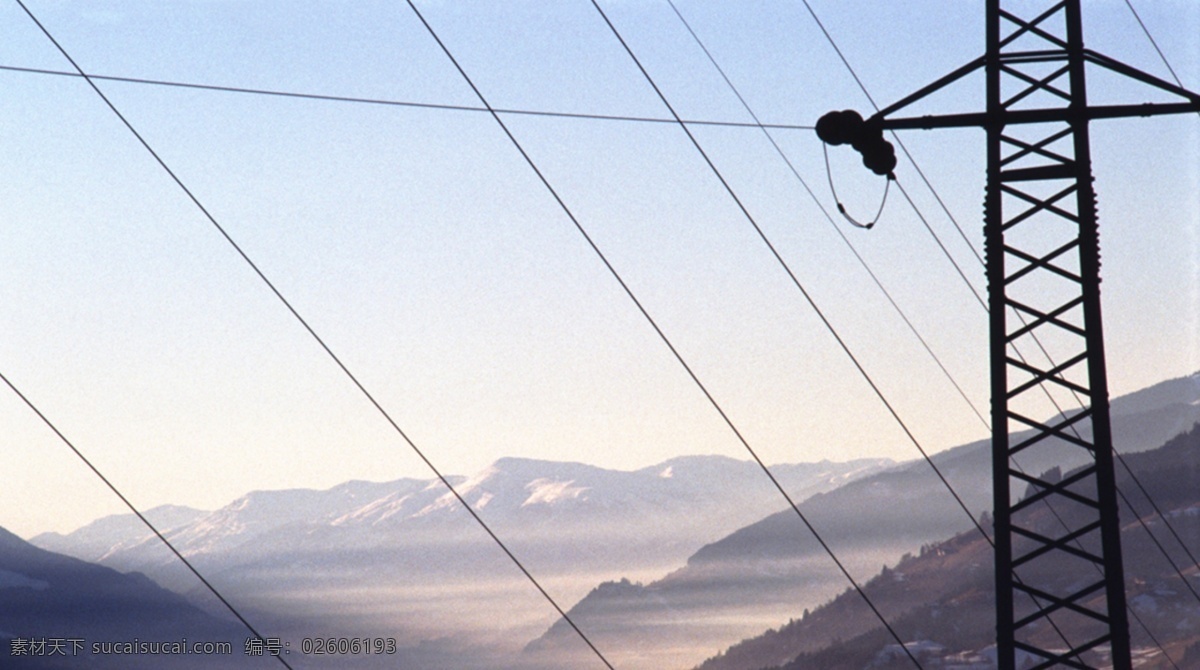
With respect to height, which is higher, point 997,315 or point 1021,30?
point 1021,30

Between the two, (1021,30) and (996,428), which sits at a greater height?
(1021,30)

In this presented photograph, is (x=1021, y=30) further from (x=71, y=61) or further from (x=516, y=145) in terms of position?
(x=71, y=61)

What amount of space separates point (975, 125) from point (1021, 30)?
3.73 feet

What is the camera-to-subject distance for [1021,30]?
47.2 ft

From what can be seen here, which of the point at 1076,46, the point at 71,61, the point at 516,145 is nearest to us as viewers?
the point at 71,61

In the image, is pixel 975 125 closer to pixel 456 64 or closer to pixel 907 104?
pixel 907 104

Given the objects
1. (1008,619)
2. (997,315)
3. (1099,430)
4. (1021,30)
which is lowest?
(1008,619)

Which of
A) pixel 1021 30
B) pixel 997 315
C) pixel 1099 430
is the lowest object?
pixel 1099 430

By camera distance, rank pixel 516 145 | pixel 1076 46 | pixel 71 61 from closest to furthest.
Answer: pixel 71 61, pixel 1076 46, pixel 516 145

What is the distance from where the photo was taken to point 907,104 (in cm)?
1450

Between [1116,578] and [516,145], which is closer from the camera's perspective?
[1116,578]

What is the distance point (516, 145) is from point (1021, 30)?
17.9 ft

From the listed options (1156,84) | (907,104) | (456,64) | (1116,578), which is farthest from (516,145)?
(1116,578)

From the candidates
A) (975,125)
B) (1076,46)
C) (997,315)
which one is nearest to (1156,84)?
(1076,46)
